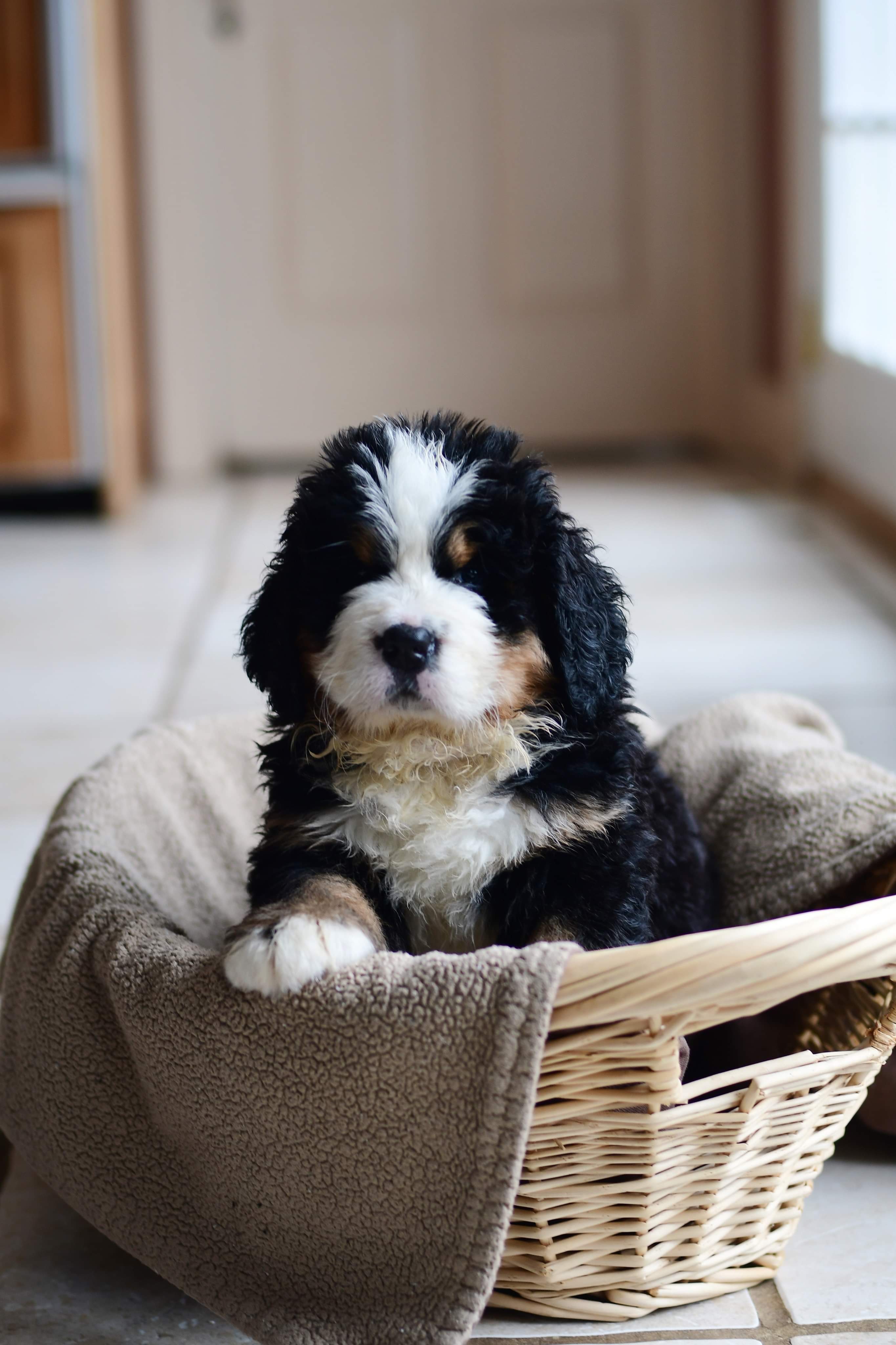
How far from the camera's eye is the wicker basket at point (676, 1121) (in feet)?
3.83

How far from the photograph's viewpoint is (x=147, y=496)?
557 centimetres

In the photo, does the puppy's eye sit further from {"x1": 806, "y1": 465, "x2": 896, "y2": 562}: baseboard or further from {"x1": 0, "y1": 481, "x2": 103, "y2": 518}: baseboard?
{"x1": 0, "y1": 481, "x2": 103, "y2": 518}: baseboard

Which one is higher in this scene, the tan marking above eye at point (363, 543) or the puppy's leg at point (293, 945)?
the tan marking above eye at point (363, 543)

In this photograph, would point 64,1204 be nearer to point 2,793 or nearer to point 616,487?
point 2,793

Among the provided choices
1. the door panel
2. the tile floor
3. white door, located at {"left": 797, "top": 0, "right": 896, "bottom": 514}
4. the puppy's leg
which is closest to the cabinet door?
the tile floor

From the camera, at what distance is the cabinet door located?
15.7ft

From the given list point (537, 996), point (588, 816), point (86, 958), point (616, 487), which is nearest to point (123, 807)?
point (86, 958)

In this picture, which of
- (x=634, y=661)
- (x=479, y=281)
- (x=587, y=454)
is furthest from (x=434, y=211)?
(x=634, y=661)

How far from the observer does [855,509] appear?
15.8 ft

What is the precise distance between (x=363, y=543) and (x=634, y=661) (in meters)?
1.73

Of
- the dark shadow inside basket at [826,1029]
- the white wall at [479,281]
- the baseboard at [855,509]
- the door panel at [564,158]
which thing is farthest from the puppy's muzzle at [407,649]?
the door panel at [564,158]

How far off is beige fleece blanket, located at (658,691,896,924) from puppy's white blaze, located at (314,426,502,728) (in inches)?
22.6

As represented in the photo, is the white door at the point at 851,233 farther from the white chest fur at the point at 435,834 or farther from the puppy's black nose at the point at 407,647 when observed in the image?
the puppy's black nose at the point at 407,647

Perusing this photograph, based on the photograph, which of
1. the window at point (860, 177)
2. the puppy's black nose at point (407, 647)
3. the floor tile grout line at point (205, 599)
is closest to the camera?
the puppy's black nose at point (407, 647)
